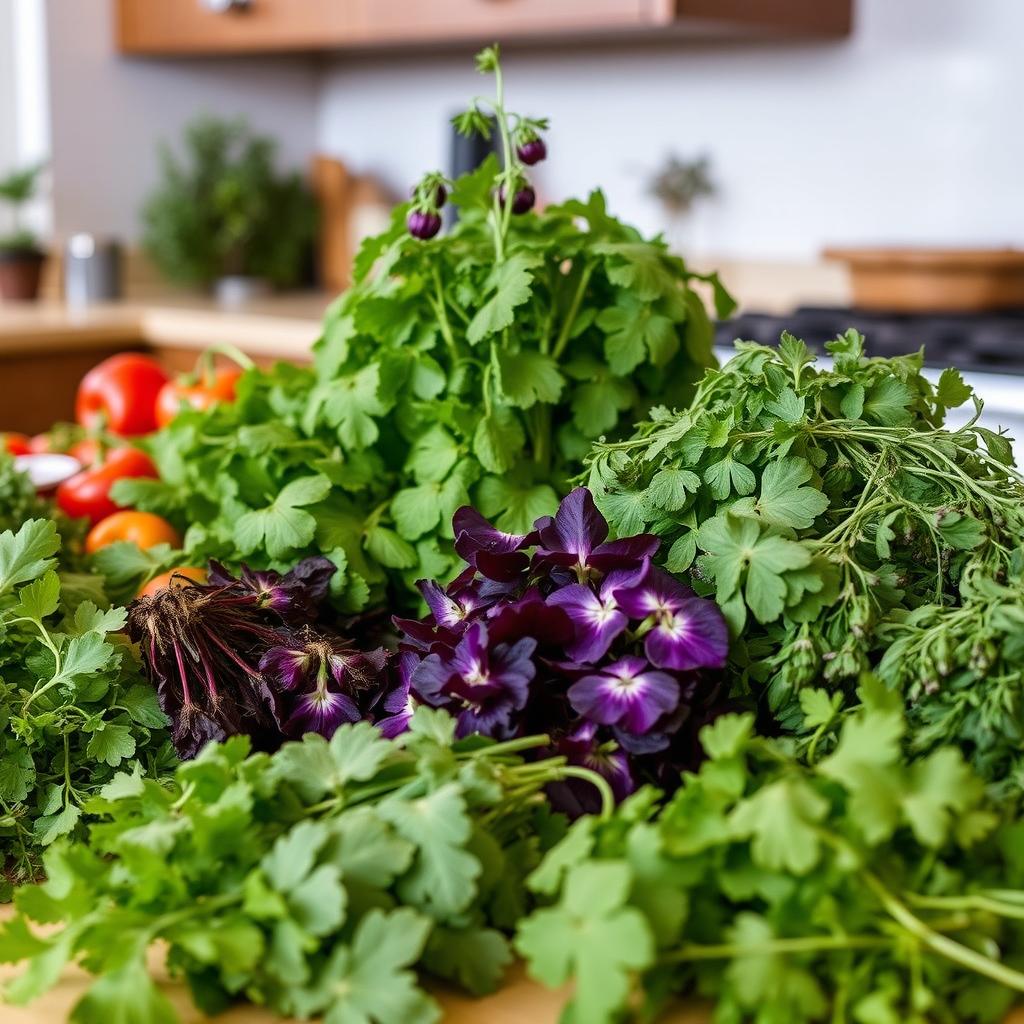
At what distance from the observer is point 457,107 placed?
3.58 meters

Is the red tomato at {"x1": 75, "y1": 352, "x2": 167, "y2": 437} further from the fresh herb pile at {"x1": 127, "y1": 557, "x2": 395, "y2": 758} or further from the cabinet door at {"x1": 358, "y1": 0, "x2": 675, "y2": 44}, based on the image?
the cabinet door at {"x1": 358, "y1": 0, "x2": 675, "y2": 44}

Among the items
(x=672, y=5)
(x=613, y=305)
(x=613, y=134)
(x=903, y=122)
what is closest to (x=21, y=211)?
(x=613, y=134)

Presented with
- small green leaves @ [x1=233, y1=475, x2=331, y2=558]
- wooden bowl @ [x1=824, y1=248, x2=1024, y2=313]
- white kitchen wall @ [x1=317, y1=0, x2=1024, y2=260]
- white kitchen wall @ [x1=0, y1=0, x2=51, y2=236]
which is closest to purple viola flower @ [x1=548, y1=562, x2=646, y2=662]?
small green leaves @ [x1=233, y1=475, x2=331, y2=558]

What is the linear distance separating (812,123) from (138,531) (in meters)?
2.30

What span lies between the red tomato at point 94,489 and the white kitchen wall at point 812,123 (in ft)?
6.87

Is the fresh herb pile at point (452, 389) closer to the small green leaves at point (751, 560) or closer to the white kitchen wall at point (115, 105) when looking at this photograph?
the small green leaves at point (751, 560)

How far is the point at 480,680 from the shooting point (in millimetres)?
679

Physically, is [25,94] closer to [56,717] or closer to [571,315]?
[571,315]

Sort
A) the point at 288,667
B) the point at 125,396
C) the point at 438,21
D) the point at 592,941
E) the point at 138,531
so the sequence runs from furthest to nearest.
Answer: the point at 438,21
the point at 125,396
the point at 138,531
the point at 288,667
the point at 592,941

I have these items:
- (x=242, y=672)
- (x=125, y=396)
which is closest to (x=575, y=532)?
(x=242, y=672)

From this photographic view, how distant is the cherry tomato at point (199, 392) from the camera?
4.87 feet

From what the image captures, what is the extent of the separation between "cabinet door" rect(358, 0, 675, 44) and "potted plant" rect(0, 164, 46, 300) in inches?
37.3

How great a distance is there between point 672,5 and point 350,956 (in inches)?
92.7

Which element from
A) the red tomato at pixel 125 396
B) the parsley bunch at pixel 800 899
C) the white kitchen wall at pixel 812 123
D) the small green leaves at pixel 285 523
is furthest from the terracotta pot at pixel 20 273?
the parsley bunch at pixel 800 899
